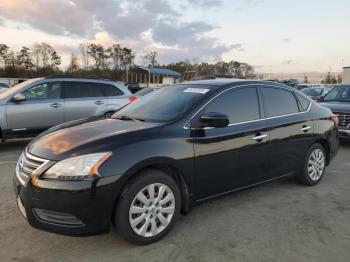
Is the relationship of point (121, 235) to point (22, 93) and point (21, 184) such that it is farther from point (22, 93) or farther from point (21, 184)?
point (22, 93)

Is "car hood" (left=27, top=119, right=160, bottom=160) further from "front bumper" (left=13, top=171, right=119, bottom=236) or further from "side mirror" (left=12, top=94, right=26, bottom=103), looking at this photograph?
"side mirror" (left=12, top=94, right=26, bottom=103)

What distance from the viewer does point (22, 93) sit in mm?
8078

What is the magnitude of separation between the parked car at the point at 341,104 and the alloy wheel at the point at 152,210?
21.1 feet

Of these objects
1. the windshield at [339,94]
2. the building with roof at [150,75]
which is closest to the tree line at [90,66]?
the building with roof at [150,75]

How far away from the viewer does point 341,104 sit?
9359 mm

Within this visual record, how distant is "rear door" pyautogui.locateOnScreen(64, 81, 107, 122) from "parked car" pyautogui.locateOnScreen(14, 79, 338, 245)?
3.90m

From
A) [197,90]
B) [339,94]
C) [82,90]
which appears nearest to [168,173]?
[197,90]

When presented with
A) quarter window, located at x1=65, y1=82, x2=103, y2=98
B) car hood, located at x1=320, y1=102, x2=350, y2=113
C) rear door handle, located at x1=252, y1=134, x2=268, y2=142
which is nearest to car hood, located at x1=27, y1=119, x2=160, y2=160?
rear door handle, located at x1=252, y1=134, x2=268, y2=142

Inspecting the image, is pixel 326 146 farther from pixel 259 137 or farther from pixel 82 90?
pixel 82 90

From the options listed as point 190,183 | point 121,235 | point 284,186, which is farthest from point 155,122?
point 284,186

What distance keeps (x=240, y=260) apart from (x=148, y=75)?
47.1m

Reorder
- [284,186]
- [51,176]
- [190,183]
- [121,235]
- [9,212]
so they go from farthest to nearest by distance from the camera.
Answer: [284,186]
[9,212]
[190,183]
[121,235]
[51,176]

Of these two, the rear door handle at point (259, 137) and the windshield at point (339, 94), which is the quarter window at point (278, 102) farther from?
the windshield at point (339, 94)

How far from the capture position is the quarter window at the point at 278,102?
4.99 meters
